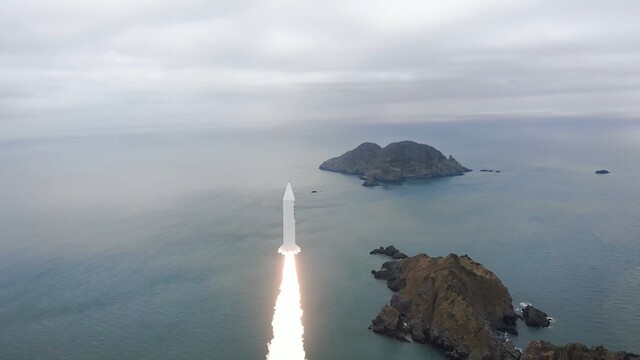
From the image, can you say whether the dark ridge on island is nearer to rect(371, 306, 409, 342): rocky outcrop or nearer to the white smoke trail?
rect(371, 306, 409, 342): rocky outcrop

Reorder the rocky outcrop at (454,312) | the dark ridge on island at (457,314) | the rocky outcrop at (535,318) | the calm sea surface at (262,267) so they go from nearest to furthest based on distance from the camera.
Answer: the dark ridge on island at (457,314)
the rocky outcrop at (454,312)
the calm sea surface at (262,267)
the rocky outcrop at (535,318)

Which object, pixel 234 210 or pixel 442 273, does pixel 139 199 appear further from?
pixel 442 273

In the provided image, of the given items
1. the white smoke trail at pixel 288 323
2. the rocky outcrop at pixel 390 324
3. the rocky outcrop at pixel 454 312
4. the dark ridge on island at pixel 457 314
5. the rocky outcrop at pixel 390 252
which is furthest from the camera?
the rocky outcrop at pixel 390 252

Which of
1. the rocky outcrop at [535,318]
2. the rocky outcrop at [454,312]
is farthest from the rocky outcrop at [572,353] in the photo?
the rocky outcrop at [535,318]

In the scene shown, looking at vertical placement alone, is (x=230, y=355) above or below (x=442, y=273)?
below

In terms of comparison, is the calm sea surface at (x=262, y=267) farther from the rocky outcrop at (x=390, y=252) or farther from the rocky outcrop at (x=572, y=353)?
the rocky outcrop at (x=572, y=353)

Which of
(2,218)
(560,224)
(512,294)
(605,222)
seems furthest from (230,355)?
(2,218)

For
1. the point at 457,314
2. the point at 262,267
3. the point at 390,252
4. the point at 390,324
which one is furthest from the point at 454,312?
the point at 262,267
